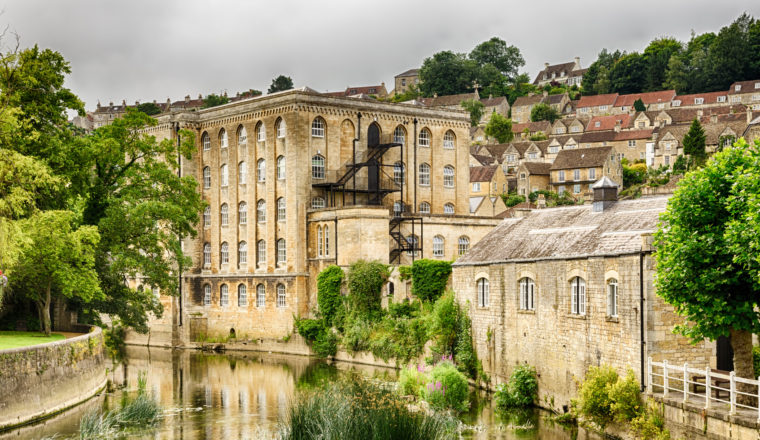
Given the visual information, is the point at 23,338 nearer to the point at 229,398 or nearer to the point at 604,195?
the point at 229,398

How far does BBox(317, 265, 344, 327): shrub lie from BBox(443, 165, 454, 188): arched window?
1327 centimetres

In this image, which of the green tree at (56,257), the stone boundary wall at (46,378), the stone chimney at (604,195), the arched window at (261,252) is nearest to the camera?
the stone boundary wall at (46,378)

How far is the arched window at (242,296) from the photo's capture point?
56.3 metres

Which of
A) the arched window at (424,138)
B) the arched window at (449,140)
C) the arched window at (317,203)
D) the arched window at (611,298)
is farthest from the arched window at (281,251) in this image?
the arched window at (611,298)

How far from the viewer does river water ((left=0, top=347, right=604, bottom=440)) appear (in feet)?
87.8

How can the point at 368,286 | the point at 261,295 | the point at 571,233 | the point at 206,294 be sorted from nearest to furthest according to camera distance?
1. the point at 571,233
2. the point at 368,286
3. the point at 261,295
4. the point at 206,294

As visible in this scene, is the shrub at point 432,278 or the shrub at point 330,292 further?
the shrub at point 330,292

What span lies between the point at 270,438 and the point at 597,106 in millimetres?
127814

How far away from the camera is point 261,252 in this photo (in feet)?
185

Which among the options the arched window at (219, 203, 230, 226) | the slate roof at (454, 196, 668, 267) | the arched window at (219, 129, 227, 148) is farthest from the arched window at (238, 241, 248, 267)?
the slate roof at (454, 196, 668, 267)

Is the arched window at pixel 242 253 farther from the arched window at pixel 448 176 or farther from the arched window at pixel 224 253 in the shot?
the arched window at pixel 448 176

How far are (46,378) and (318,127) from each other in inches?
1115

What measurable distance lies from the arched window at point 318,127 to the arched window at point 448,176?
973 cm

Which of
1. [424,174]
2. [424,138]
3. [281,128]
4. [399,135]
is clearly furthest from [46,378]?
[424,138]
